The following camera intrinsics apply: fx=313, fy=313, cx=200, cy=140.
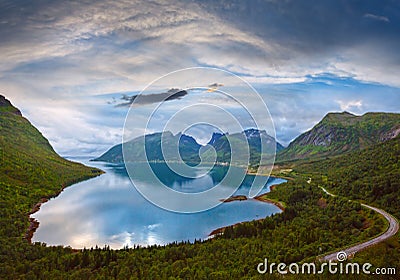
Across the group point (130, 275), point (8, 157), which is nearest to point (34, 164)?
point (8, 157)

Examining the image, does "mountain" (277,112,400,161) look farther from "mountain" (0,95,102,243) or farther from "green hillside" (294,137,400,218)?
"mountain" (0,95,102,243)

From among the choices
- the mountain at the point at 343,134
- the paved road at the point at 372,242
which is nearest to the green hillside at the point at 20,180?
the paved road at the point at 372,242

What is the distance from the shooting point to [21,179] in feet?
174

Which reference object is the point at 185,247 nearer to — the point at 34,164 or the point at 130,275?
the point at 130,275

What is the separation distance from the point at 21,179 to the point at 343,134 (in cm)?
11404

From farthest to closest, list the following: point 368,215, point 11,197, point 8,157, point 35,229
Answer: point 8,157 < point 11,197 < point 35,229 < point 368,215

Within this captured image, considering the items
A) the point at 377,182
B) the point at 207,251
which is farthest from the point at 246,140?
the point at 377,182

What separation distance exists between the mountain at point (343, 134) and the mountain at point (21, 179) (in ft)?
296

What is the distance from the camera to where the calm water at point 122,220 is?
3048 cm

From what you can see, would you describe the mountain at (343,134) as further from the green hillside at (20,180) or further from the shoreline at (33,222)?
the shoreline at (33,222)

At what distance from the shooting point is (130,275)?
1850cm

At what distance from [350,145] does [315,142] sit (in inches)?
890

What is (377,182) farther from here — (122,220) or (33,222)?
(33,222)

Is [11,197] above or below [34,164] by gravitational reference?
below
